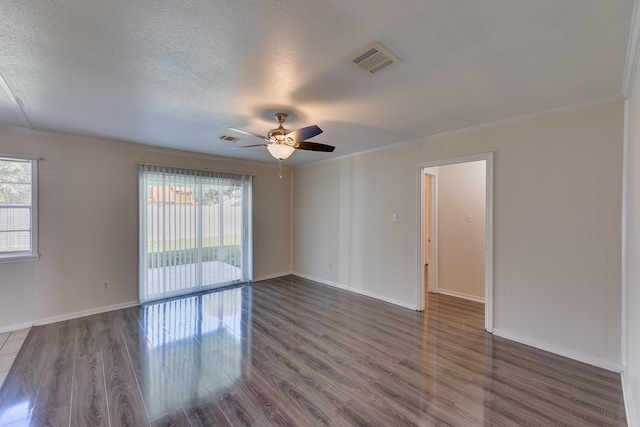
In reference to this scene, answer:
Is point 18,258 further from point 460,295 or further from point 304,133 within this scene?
point 460,295

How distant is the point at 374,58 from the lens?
1.91 meters

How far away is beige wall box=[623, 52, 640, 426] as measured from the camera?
1.74m

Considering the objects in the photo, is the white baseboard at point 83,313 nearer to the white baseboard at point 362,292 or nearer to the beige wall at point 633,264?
the white baseboard at point 362,292

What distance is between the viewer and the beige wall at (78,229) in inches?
137

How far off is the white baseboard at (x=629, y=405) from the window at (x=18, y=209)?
236 inches

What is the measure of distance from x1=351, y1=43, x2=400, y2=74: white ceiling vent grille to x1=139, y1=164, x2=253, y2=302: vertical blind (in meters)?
3.80

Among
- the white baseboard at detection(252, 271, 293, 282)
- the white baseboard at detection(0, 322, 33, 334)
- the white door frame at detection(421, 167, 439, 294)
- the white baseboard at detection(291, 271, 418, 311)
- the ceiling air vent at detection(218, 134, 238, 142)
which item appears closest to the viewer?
the white baseboard at detection(0, 322, 33, 334)

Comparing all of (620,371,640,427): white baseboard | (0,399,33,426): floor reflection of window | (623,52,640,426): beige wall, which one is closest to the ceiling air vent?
(0,399,33,426): floor reflection of window

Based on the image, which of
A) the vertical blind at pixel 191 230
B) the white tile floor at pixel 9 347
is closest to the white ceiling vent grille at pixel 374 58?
the vertical blind at pixel 191 230

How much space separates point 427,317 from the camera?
3.80m

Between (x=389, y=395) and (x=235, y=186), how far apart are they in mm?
4410

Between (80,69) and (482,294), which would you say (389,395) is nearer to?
(482,294)

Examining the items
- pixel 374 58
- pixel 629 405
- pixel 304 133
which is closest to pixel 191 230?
pixel 304 133

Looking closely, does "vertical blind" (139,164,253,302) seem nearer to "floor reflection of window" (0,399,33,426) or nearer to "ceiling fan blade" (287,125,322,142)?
"floor reflection of window" (0,399,33,426)
